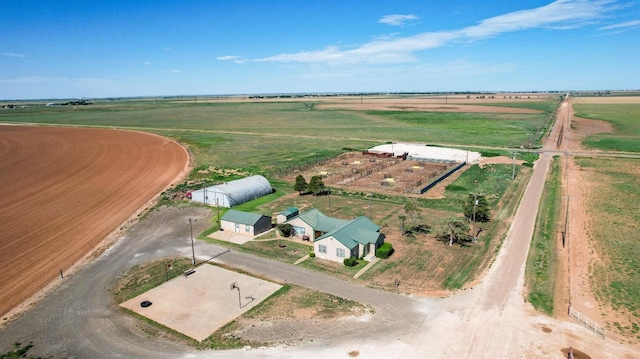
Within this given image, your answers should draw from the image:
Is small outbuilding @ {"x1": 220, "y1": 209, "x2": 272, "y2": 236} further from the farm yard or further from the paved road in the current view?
the farm yard

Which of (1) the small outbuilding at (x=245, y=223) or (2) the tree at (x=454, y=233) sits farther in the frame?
(1) the small outbuilding at (x=245, y=223)

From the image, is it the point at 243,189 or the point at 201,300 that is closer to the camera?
the point at 201,300

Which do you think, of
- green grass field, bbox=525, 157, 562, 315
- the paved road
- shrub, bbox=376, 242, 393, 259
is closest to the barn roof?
the paved road

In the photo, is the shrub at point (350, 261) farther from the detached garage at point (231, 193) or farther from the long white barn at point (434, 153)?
the long white barn at point (434, 153)

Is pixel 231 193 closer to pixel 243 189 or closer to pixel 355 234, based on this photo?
pixel 243 189

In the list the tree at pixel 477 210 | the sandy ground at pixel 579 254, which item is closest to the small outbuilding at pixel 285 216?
the tree at pixel 477 210


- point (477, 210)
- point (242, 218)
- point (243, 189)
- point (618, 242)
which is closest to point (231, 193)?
point (243, 189)
